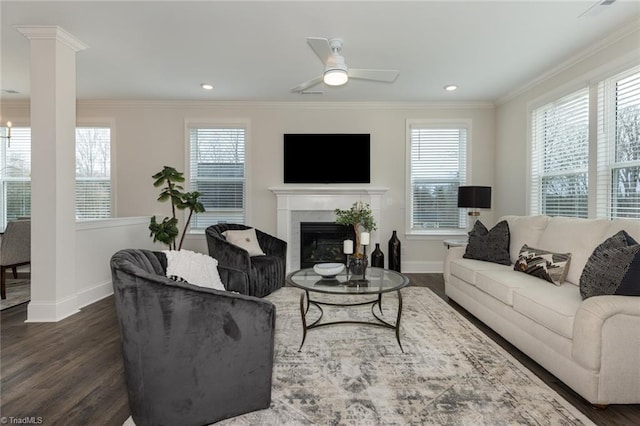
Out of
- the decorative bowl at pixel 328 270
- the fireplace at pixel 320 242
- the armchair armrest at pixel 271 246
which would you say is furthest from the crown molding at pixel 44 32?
the fireplace at pixel 320 242

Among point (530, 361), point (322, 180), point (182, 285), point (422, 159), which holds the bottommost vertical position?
point (530, 361)

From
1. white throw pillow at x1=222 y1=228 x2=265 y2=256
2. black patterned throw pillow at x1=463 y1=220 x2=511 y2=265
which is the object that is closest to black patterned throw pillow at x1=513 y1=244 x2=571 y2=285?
black patterned throw pillow at x1=463 y1=220 x2=511 y2=265

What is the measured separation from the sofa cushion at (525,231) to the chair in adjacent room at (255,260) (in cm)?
270

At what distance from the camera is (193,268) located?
7.50 feet

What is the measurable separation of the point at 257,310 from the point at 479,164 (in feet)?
15.9

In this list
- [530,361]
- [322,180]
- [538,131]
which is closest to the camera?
[530,361]

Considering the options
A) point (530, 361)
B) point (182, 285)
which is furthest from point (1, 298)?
point (530, 361)

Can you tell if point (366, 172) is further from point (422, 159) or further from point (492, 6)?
point (492, 6)

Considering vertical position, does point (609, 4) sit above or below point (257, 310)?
above

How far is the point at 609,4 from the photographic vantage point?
258 cm

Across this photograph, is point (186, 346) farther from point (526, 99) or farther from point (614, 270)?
point (526, 99)

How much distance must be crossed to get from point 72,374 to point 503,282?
130 inches

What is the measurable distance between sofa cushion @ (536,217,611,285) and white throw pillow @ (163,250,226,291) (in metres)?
2.88

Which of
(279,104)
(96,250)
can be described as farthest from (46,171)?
(279,104)
